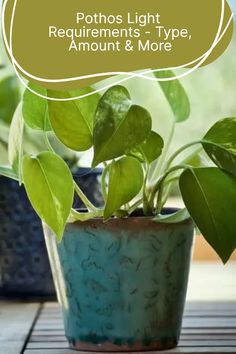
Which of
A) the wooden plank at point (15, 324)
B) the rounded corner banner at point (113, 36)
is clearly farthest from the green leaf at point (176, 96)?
the wooden plank at point (15, 324)

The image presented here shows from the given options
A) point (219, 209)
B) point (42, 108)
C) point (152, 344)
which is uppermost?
point (42, 108)

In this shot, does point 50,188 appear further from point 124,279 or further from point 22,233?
point 22,233

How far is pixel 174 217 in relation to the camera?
A: 0.61m

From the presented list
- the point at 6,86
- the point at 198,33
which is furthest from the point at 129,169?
the point at 6,86

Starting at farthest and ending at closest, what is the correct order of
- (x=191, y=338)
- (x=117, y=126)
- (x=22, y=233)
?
(x=22, y=233), (x=191, y=338), (x=117, y=126)

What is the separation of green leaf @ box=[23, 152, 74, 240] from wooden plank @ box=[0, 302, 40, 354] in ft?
0.38

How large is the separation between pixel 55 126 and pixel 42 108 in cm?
4

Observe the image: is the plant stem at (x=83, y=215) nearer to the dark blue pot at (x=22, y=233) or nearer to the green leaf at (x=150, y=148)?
the green leaf at (x=150, y=148)

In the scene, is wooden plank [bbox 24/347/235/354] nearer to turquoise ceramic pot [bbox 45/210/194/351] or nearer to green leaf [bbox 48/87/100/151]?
turquoise ceramic pot [bbox 45/210/194/351]

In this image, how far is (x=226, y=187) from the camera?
0.59 meters

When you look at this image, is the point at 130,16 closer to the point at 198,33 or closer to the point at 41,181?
the point at 198,33

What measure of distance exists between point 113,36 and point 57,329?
0.96 feet

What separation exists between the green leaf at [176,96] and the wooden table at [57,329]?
0.68 feet

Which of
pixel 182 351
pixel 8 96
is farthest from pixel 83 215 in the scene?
pixel 8 96
